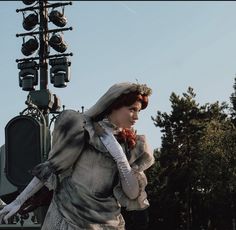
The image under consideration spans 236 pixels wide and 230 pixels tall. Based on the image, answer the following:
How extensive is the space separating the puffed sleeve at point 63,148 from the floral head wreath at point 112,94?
10cm

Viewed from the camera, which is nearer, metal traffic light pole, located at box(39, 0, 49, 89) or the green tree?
metal traffic light pole, located at box(39, 0, 49, 89)

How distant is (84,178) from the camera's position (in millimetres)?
3492

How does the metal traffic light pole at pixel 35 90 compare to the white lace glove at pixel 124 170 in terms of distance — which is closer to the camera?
the white lace glove at pixel 124 170

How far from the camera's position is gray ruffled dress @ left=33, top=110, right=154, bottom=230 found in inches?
134

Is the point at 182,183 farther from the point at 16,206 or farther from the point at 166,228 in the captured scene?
the point at 16,206

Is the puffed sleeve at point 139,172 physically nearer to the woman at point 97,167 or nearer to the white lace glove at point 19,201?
the woman at point 97,167

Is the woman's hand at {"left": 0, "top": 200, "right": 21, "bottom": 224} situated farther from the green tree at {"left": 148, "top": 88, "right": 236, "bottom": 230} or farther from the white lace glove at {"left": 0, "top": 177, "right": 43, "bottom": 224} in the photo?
the green tree at {"left": 148, "top": 88, "right": 236, "bottom": 230}

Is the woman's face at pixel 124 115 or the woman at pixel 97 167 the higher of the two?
the woman's face at pixel 124 115

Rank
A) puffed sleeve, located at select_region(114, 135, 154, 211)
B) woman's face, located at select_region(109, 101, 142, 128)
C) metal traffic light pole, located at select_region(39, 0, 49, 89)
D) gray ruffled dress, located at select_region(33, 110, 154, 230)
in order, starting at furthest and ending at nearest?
metal traffic light pole, located at select_region(39, 0, 49, 89), woman's face, located at select_region(109, 101, 142, 128), puffed sleeve, located at select_region(114, 135, 154, 211), gray ruffled dress, located at select_region(33, 110, 154, 230)

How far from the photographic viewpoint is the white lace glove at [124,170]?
3447 mm

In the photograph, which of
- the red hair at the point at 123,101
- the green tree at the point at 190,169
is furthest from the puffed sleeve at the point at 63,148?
the green tree at the point at 190,169

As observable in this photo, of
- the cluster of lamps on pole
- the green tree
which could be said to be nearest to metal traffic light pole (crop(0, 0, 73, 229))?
the cluster of lamps on pole

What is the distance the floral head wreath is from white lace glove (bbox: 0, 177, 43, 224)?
50 cm

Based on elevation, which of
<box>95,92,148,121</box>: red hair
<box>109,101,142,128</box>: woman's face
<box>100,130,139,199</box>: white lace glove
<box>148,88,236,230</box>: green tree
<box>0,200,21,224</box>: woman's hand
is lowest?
<box>0,200,21,224</box>: woman's hand
